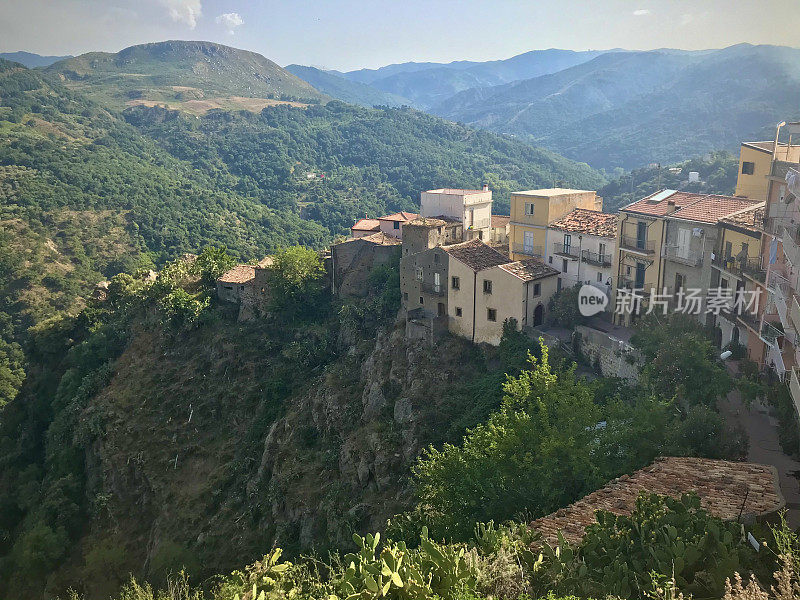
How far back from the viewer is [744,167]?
32688 mm

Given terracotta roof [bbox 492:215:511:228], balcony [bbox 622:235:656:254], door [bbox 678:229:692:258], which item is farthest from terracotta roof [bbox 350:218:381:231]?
door [bbox 678:229:692:258]

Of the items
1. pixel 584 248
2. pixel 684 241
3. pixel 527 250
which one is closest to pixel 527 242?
pixel 527 250

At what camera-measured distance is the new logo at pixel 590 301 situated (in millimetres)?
33188

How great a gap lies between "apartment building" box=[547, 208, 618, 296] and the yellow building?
56 cm

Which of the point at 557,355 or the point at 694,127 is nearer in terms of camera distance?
the point at 557,355

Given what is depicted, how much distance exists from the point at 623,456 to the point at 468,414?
40.8ft

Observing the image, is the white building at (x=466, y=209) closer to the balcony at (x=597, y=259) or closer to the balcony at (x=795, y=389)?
the balcony at (x=597, y=259)

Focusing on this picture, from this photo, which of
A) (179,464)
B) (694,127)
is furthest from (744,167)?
(694,127)

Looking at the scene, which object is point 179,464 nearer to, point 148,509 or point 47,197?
point 148,509

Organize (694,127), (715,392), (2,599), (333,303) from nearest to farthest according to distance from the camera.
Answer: (715,392), (2,599), (333,303), (694,127)

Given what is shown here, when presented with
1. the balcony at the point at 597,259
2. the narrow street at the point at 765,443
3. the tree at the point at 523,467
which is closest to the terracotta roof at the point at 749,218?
the narrow street at the point at 765,443

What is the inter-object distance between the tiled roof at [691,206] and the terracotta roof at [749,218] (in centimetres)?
35

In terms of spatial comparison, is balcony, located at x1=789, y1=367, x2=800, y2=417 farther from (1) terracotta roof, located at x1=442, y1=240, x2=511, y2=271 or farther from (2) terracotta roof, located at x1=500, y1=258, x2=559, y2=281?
(1) terracotta roof, located at x1=442, y1=240, x2=511, y2=271

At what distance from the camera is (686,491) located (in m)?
13.7
